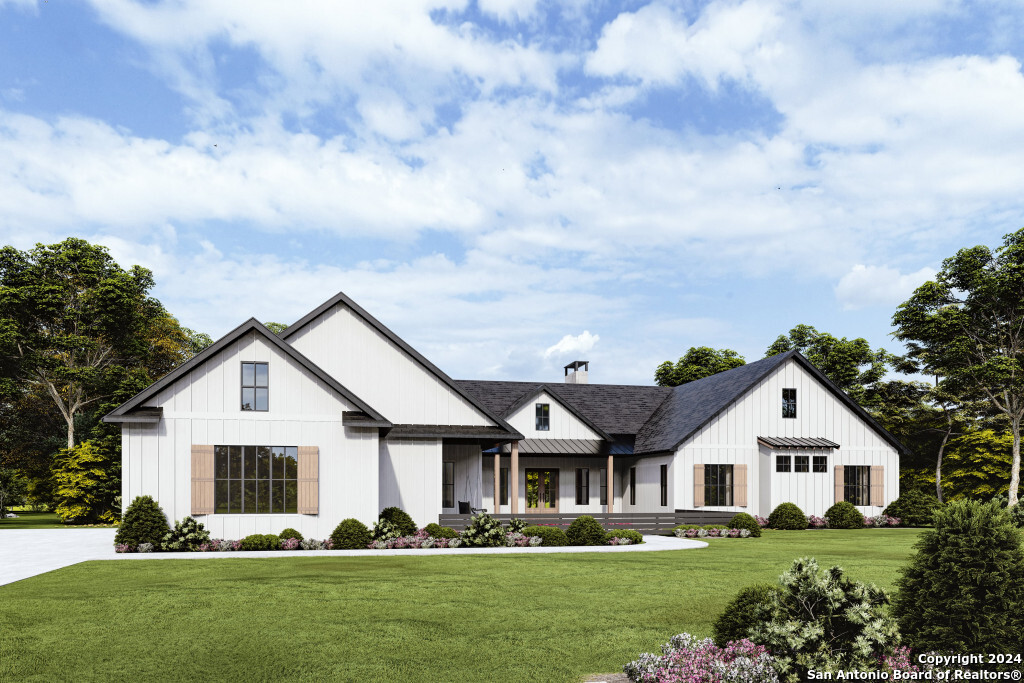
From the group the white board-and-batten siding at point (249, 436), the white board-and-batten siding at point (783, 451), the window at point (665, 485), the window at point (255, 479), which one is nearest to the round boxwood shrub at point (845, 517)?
the white board-and-batten siding at point (783, 451)

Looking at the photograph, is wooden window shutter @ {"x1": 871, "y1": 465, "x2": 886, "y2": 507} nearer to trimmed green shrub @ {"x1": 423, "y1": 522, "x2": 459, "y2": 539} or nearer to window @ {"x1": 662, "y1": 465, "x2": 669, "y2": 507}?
window @ {"x1": 662, "y1": 465, "x2": 669, "y2": 507}

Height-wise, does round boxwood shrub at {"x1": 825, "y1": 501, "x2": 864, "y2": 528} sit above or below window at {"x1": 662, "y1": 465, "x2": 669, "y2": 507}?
below

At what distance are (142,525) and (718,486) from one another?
77.4ft

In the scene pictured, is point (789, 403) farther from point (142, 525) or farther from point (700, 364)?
point (142, 525)

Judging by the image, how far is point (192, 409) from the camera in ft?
79.5

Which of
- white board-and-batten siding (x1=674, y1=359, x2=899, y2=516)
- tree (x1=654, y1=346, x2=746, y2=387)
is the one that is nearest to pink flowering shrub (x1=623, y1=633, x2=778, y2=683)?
white board-and-batten siding (x1=674, y1=359, x2=899, y2=516)

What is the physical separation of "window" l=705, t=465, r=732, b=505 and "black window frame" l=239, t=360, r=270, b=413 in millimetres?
20163

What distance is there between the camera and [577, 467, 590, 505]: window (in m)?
40.4

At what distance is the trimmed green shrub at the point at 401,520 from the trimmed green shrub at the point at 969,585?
1965cm

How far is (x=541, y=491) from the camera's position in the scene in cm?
4006

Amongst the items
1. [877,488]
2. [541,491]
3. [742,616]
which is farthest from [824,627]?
[877,488]

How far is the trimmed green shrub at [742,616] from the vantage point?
7.73 meters

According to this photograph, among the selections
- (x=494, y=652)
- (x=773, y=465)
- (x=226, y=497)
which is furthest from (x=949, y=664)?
(x=773, y=465)

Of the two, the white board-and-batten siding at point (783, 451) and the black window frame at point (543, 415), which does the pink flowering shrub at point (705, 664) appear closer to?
the white board-and-batten siding at point (783, 451)
